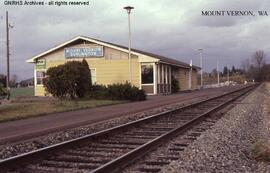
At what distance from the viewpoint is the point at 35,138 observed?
498 inches

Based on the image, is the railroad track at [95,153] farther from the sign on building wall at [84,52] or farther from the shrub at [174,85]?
the shrub at [174,85]

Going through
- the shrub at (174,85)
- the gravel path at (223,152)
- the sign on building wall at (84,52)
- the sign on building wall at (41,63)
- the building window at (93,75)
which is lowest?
the gravel path at (223,152)

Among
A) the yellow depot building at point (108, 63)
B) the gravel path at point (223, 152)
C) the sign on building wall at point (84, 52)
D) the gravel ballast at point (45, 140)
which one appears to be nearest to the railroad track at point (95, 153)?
the gravel path at point (223, 152)

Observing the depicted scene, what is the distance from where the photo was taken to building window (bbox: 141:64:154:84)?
46.1 metres

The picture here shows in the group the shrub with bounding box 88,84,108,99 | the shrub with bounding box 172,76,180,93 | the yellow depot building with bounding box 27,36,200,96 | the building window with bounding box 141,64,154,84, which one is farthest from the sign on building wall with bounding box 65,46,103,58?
the shrub with bounding box 172,76,180,93

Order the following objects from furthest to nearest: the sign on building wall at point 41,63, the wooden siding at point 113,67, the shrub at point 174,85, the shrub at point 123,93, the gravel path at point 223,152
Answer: the shrub at point 174,85 < the sign on building wall at point 41,63 < the wooden siding at point 113,67 < the shrub at point 123,93 < the gravel path at point 223,152

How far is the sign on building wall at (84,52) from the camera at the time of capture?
155 feet

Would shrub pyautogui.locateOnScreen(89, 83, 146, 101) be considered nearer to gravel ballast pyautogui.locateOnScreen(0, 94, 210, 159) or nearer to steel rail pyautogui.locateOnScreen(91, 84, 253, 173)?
gravel ballast pyautogui.locateOnScreen(0, 94, 210, 159)

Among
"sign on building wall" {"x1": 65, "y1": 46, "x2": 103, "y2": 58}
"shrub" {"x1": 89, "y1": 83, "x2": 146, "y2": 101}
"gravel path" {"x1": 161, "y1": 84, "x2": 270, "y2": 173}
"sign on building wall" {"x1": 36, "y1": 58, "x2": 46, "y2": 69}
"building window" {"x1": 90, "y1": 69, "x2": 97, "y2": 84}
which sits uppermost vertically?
"sign on building wall" {"x1": 65, "y1": 46, "x2": 103, "y2": 58}

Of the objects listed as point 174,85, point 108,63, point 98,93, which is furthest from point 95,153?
point 174,85

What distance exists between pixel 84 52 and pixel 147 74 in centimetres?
681

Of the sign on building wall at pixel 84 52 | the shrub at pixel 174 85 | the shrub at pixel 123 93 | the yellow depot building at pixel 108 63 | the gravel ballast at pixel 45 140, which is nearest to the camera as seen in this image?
the gravel ballast at pixel 45 140

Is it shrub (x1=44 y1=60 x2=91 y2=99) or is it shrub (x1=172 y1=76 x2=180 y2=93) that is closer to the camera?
shrub (x1=44 y1=60 x2=91 y2=99)

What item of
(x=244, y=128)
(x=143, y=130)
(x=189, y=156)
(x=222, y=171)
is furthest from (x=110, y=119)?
(x=222, y=171)
